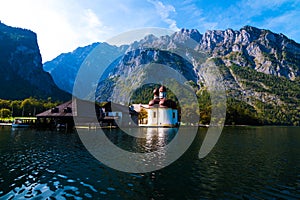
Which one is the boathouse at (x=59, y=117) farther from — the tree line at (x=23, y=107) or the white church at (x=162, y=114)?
the tree line at (x=23, y=107)

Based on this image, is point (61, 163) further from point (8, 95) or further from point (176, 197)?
point (8, 95)

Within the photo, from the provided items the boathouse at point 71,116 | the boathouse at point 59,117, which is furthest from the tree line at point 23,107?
the boathouse at point 59,117

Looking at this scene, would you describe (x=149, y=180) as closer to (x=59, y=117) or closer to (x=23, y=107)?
(x=59, y=117)

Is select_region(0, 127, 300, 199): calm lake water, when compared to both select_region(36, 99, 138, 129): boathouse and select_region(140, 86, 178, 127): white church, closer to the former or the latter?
select_region(36, 99, 138, 129): boathouse

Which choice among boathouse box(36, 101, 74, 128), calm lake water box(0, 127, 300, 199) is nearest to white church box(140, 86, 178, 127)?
boathouse box(36, 101, 74, 128)

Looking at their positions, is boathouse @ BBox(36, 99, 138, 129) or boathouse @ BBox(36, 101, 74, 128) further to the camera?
boathouse @ BBox(36, 99, 138, 129)

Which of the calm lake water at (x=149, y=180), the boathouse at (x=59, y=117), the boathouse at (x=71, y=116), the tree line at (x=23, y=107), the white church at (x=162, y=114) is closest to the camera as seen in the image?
the calm lake water at (x=149, y=180)

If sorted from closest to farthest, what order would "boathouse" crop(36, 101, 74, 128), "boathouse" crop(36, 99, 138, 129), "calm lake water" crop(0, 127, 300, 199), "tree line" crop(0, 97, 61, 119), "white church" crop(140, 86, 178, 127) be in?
"calm lake water" crop(0, 127, 300, 199), "boathouse" crop(36, 101, 74, 128), "boathouse" crop(36, 99, 138, 129), "white church" crop(140, 86, 178, 127), "tree line" crop(0, 97, 61, 119)

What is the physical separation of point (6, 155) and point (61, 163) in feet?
23.0

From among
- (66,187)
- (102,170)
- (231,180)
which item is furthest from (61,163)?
(231,180)

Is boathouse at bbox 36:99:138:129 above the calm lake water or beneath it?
above

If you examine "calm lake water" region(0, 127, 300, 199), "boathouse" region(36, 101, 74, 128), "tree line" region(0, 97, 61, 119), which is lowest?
"calm lake water" region(0, 127, 300, 199)

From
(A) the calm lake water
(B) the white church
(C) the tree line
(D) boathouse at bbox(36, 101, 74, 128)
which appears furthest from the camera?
(C) the tree line

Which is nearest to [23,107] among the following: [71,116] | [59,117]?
[59,117]
